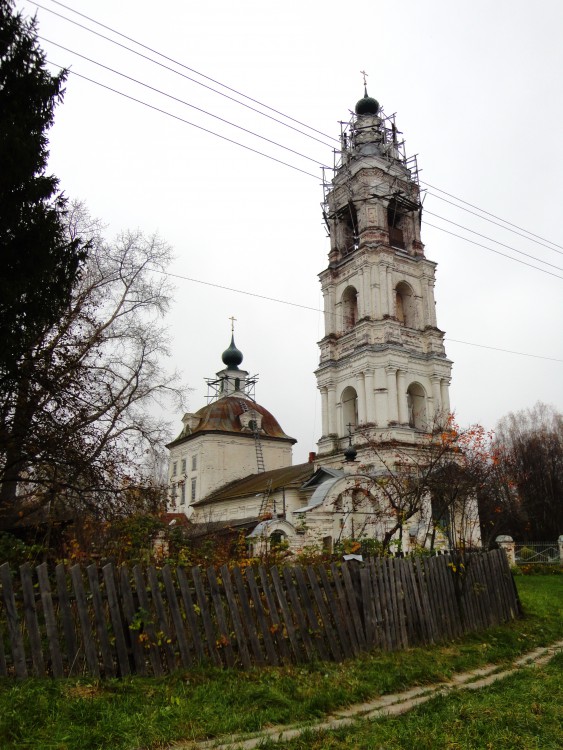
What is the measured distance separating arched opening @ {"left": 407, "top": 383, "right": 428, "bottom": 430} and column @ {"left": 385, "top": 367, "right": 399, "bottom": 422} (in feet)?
7.49

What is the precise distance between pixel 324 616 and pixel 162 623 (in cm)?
234

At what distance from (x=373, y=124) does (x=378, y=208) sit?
7.53 m

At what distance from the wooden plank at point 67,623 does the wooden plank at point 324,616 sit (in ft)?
10.2

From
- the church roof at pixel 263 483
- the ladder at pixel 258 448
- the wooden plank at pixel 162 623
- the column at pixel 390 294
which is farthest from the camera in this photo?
the ladder at pixel 258 448

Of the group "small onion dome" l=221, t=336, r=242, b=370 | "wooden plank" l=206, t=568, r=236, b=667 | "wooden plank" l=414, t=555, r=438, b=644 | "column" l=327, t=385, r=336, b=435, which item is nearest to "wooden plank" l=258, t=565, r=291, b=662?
"wooden plank" l=206, t=568, r=236, b=667

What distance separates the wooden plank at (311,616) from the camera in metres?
7.65

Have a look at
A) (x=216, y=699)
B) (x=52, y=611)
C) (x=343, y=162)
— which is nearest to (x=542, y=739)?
(x=216, y=699)

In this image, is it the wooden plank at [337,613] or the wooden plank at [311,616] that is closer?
the wooden plank at [311,616]

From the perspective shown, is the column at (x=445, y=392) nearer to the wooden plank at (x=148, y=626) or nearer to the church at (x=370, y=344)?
the church at (x=370, y=344)

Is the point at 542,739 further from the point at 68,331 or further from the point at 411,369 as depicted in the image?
the point at 411,369

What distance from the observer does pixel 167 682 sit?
241 inches

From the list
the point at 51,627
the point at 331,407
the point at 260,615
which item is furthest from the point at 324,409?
→ the point at 51,627

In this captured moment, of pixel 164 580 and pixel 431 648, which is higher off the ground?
pixel 164 580

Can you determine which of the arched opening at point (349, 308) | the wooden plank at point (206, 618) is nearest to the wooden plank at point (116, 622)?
the wooden plank at point (206, 618)
